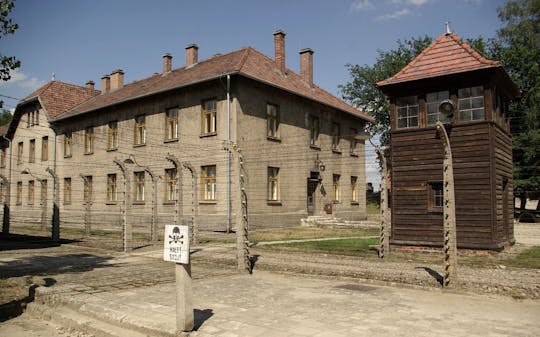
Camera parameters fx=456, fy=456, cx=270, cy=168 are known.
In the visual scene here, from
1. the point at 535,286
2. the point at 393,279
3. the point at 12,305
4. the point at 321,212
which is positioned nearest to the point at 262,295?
the point at 393,279

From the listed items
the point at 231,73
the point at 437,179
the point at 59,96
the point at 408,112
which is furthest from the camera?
the point at 59,96

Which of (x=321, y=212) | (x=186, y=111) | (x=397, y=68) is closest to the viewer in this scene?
(x=186, y=111)

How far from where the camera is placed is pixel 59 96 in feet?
114

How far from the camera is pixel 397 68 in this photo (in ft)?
153

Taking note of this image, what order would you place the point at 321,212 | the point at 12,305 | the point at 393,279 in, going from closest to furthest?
the point at 12,305
the point at 393,279
the point at 321,212

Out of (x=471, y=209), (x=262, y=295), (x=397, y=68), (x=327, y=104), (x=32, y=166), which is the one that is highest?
(x=397, y=68)

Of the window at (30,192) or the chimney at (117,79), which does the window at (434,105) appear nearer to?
the chimney at (117,79)

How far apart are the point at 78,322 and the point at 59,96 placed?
32060 mm

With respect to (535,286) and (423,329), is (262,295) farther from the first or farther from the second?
(535,286)

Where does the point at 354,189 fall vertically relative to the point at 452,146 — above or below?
below

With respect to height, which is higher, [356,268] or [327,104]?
[327,104]

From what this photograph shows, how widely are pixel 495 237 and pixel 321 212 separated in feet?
46.6

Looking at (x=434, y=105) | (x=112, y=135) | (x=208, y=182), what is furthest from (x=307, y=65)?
(x=434, y=105)

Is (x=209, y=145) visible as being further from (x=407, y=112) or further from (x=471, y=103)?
(x=471, y=103)
